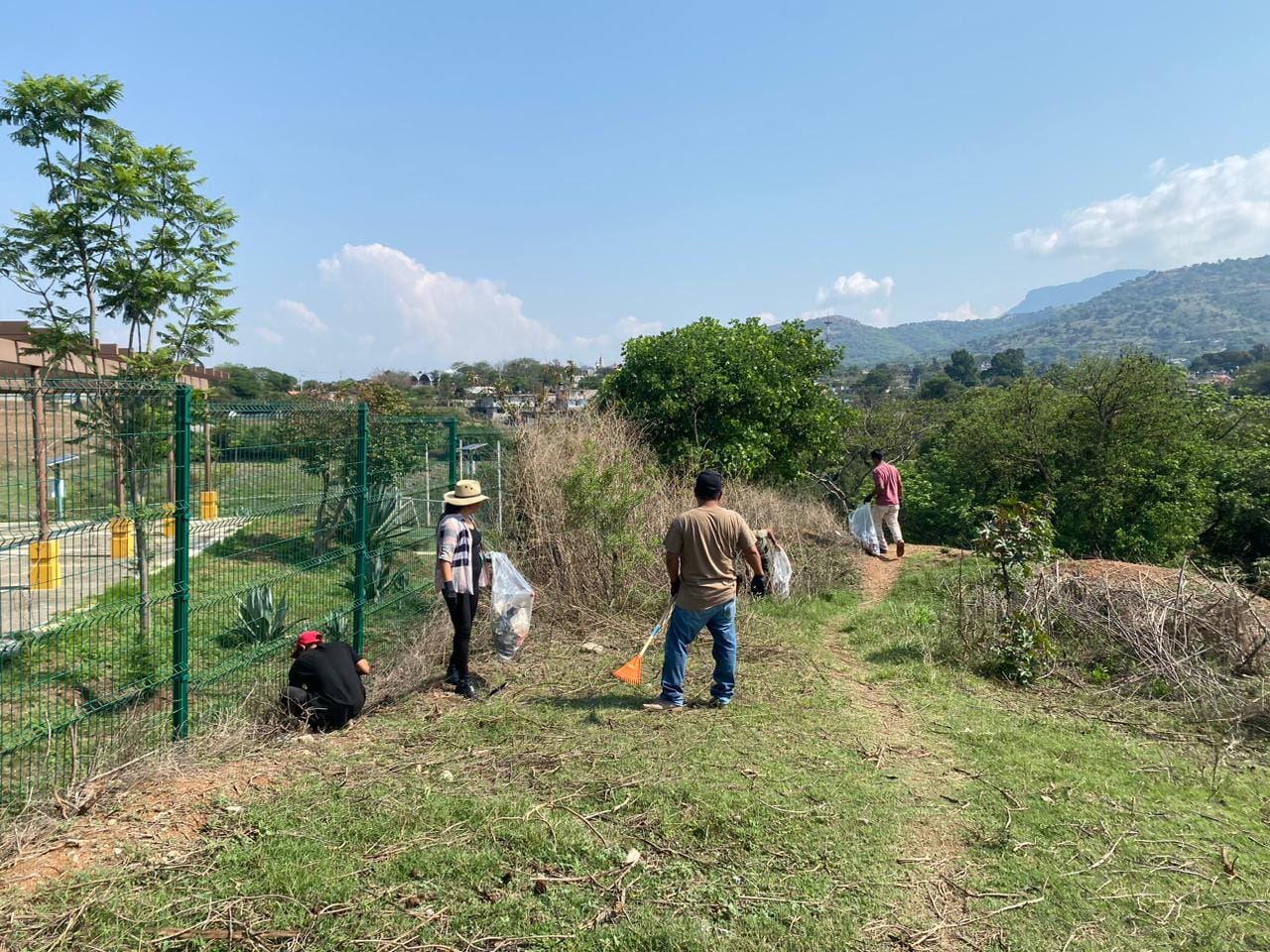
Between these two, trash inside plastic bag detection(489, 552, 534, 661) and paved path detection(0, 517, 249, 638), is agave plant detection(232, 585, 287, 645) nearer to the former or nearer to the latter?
paved path detection(0, 517, 249, 638)

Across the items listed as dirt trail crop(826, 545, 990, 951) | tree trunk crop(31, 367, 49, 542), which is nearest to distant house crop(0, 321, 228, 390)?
tree trunk crop(31, 367, 49, 542)

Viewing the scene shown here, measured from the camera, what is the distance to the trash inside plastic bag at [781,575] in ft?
30.0

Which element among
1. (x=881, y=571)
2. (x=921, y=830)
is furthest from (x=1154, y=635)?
(x=881, y=571)

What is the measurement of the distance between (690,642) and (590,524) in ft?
10.2

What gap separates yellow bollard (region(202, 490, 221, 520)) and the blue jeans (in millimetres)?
3002

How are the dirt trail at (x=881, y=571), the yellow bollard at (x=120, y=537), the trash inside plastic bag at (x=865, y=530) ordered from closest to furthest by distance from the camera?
the yellow bollard at (x=120, y=537), the dirt trail at (x=881, y=571), the trash inside plastic bag at (x=865, y=530)

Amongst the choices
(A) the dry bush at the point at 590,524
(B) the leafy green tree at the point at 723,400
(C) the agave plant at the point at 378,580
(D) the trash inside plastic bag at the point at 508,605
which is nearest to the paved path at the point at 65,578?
(C) the agave plant at the point at 378,580

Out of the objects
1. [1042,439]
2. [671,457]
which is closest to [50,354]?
[671,457]

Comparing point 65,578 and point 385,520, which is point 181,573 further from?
point 385,520

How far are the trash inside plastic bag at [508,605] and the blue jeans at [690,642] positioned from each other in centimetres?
156

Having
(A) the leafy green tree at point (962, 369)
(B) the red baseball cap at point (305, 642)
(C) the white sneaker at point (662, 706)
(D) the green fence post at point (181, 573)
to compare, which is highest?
(A) the leafy green tree at point (962, 369)

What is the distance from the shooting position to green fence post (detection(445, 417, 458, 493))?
817 centimetres

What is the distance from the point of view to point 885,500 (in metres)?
12.3

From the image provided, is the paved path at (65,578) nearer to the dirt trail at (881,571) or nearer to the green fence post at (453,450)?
the green fence post at (453,450)
